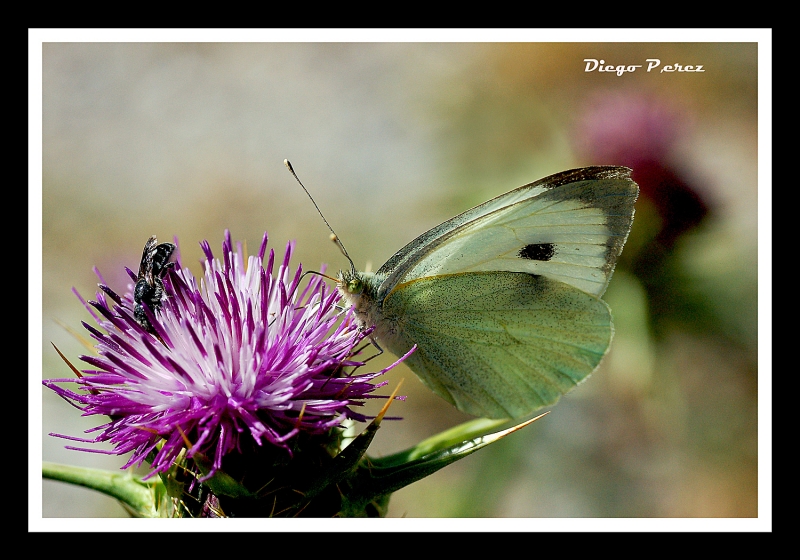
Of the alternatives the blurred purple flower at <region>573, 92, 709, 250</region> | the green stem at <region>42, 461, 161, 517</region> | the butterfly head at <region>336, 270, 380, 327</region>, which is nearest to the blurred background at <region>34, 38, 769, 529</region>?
the blurred purple flower at <region>573, 92, 709, 250</region>

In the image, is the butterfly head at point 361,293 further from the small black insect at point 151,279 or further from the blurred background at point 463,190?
the blurred background at point 463,190

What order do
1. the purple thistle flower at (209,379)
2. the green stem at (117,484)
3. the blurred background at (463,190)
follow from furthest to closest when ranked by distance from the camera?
the blurred background at (463,190)
the green stem at (117,484)
the purple thistle flower at (209,379)

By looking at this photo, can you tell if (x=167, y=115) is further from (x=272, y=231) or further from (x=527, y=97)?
(x=527, y=97)

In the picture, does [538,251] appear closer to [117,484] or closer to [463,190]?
[117,484]

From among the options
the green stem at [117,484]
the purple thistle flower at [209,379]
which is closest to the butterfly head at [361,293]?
the purple thistle flower at [209,379]

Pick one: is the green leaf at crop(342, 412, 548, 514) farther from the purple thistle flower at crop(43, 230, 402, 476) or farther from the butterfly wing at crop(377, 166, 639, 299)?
the butterfly wing at crop(377, 166, 639, 299)

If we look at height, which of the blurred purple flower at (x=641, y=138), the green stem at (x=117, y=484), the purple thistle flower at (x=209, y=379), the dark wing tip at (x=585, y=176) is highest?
the blurred purple flower at (x=641, y=138)

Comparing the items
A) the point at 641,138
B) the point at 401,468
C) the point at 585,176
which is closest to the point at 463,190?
the point at 641,138
